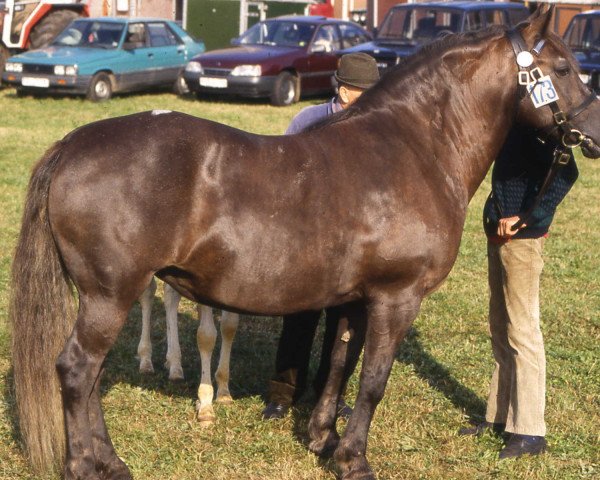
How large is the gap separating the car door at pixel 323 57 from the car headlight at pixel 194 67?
7.19 ft

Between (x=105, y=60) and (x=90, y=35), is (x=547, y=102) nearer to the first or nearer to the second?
(x=105, y=60)

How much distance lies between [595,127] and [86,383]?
8.55ft

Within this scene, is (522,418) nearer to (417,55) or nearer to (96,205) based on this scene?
(417,55)

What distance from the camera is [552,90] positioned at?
447 centimetres

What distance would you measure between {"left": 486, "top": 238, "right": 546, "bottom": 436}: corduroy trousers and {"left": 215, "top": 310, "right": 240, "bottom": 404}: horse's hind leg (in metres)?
1.57

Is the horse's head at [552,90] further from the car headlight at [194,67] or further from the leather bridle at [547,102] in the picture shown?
the car headlight at [194,67]

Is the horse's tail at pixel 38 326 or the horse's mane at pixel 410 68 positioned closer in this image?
the horse's tail at pixel 38 326

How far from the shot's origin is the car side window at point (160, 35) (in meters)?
20.5

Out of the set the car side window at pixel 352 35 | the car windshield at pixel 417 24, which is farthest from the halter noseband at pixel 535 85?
the car side window at pixel 352 35

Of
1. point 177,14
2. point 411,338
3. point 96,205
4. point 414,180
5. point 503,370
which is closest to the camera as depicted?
point 96,205

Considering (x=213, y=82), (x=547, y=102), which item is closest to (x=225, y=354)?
(x=547, y=102)

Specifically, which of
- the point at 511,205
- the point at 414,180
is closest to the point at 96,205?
the point at 414,180

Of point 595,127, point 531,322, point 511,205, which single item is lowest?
point 531,322

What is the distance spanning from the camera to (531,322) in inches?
198
